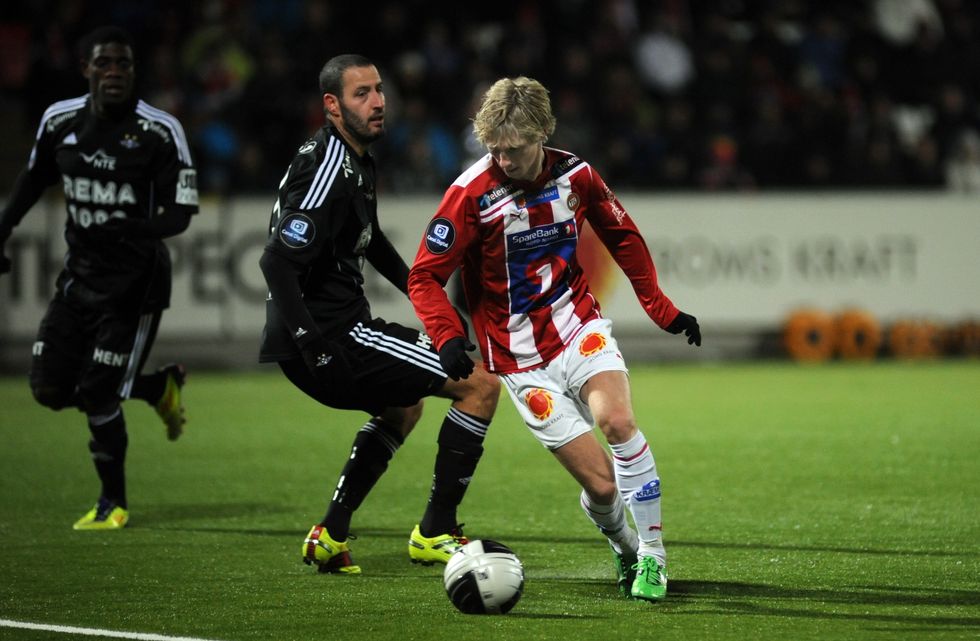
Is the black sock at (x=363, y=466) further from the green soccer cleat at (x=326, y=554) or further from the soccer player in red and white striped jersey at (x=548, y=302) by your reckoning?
the soccer player in red and white striped jersey at (x=548, y=302)

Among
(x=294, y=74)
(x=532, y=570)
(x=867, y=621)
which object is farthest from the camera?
(x=294, y=74)

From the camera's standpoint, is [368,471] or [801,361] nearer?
[368,471]

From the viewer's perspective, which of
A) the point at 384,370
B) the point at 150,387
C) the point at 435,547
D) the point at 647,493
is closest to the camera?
the point at 647,493

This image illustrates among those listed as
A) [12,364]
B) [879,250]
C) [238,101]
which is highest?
[238,101]

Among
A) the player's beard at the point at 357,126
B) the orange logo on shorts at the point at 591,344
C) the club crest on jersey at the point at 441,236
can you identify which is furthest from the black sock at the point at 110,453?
the orange logo on shorts at the point at 591,344

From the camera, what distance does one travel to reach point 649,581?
18.8 ft

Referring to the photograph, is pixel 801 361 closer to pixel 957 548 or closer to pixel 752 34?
pixel 752 34

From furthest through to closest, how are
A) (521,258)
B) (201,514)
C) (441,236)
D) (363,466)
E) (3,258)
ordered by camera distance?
1. (201,514)
2. (3,258)
3. (363,466)
4. (521,258)
5. (441,236)

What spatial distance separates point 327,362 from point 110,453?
2.28 m

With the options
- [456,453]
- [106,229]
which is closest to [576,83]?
[106,229]

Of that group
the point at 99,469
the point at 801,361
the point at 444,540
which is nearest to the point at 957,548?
the point at 444,540

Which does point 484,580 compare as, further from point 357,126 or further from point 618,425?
point 357,126

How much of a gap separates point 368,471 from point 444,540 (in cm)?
46

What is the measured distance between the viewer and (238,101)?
671 inches
